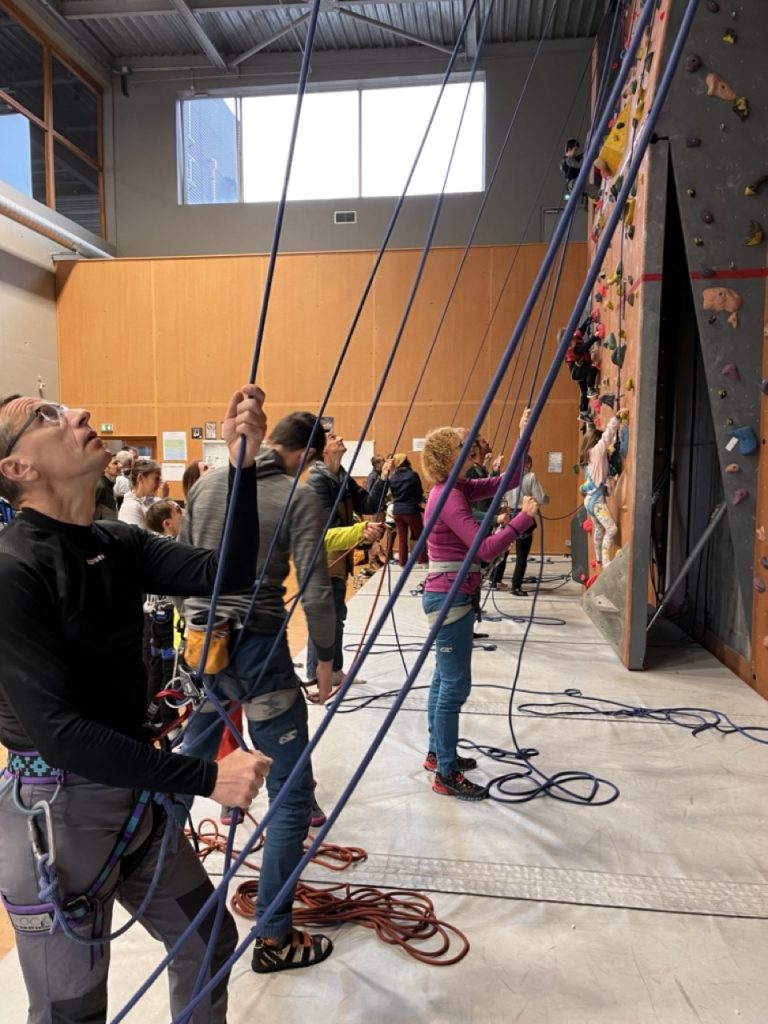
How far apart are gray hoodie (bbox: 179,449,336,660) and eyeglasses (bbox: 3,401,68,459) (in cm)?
63

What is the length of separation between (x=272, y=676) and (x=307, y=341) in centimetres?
844

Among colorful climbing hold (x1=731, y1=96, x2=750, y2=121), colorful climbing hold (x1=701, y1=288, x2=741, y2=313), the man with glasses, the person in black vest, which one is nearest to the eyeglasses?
the man with glasses

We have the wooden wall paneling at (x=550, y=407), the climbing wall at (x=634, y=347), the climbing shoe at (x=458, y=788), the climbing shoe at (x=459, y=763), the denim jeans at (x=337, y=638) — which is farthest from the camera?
the wooden wall paneling at (x=550, y=407)

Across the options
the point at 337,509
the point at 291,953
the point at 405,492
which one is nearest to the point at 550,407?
the point at 405,492

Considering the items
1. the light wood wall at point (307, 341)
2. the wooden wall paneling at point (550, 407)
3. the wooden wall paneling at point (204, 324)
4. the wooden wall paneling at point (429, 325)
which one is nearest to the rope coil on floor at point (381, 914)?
the light wood wall at point (307, 341)

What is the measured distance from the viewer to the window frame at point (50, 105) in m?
9.04

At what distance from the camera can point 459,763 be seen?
271cm

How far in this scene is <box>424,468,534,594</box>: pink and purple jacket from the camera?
2.26 m

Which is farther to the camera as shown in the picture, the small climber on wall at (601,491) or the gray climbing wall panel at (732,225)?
the small climber on wall at (601,491)

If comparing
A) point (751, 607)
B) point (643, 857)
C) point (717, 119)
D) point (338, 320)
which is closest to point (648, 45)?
point (717, 119)

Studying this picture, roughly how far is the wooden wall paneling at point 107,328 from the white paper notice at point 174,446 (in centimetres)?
26

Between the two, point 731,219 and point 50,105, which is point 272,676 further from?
point 50,105

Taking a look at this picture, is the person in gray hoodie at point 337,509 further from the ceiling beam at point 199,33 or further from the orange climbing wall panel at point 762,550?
the ceiling beam at point 199,33

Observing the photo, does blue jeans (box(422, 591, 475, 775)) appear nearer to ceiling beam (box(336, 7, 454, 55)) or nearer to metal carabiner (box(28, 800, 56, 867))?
metal carabiner (box(28, 800, 56, 867))
